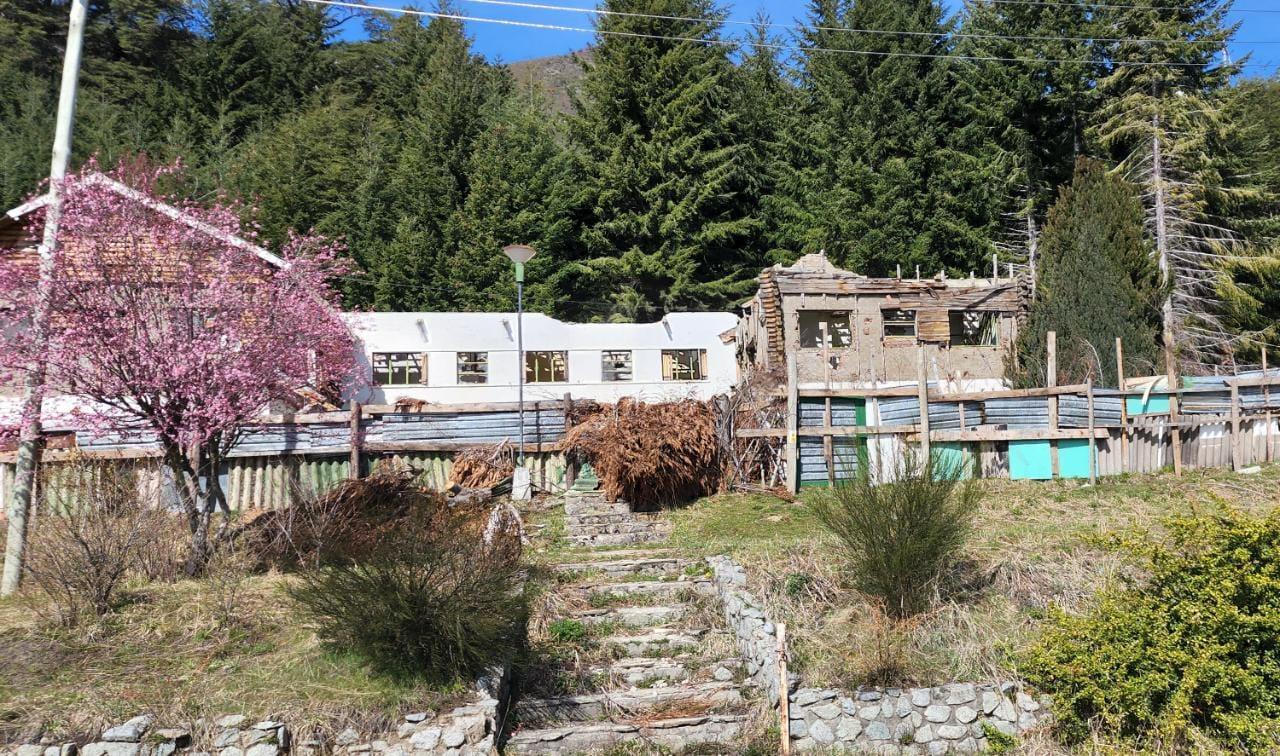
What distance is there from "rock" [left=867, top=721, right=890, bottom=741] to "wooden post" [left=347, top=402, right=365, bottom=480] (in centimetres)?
1117

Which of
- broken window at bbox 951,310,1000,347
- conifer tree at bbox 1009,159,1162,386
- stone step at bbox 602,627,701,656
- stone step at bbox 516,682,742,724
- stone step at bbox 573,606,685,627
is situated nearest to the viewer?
stone step at bbox 516,682,742,724

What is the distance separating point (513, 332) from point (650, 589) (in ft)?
47.6

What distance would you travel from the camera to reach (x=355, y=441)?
49.9 feet

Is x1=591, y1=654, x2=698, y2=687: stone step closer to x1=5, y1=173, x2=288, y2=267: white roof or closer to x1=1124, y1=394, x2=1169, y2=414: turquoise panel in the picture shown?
x1=5, y1=173, x2=288, y2=267: white roof

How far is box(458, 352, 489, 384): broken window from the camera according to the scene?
884 inches

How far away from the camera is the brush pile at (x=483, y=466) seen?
15242 mm

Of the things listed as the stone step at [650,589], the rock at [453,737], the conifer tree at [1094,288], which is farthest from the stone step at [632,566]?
the conifer tree at [1094,288]

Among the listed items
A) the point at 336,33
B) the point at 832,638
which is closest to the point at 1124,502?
the point at 832,638

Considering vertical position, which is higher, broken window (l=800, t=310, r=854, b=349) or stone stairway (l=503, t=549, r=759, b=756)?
broken window (l=800, t=310, r=854, b=349)

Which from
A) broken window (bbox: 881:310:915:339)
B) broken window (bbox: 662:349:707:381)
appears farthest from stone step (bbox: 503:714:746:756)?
broken window (bbox: 881:310:915:339)

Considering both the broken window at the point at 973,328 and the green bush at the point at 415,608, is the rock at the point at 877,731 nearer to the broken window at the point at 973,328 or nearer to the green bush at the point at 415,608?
the green bush at the point at 415,608

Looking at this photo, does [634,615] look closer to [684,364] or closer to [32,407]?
[32,407]

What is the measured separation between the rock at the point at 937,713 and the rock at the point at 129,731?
6.30 m

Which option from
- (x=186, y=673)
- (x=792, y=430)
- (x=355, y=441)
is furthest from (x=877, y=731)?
(x=355, y=441)
